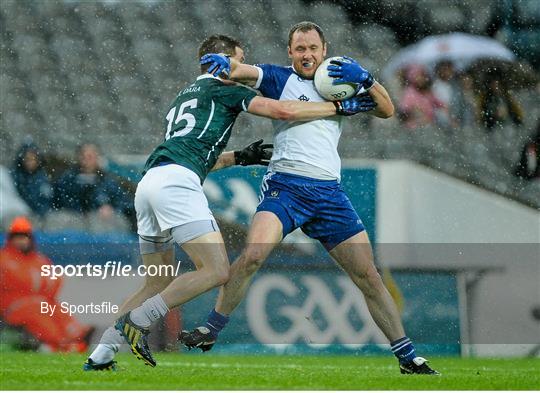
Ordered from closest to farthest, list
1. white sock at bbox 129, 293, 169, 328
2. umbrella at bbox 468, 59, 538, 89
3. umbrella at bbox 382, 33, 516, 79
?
white sock at bbox 129, 293, 169, 328
umbrella at bbox 468, 59, 538, 89
umbrella at bbox 382, 33, 516, 79

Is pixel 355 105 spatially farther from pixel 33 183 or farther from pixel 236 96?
pixel 33 183

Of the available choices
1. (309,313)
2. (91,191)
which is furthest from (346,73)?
(91,191)

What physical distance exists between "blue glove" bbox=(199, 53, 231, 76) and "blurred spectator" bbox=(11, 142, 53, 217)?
427cm

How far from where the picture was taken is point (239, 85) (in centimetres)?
631

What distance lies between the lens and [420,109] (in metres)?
11.6

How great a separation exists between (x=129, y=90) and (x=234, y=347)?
3551 mm

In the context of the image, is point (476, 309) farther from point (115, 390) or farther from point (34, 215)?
point (115, 390)

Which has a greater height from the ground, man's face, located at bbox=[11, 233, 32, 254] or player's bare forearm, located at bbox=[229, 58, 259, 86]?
player's bare forearm, located at bbox=[229, 58, 259, 86]

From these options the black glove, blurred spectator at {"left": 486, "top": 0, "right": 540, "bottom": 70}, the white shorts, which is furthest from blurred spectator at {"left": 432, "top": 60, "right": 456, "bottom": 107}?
the white shorts

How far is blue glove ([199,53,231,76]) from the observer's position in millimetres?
6227

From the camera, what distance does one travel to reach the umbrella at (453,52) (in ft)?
38.9

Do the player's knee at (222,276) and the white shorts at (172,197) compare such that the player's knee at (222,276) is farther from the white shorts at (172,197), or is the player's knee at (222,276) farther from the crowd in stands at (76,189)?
the crowd in stands at (76,189)

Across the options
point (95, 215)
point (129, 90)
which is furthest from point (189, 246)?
point (129, 90)

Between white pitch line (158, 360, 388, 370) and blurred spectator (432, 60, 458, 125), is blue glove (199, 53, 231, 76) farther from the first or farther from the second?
blurred spectator (432, 60, 458, 125)
